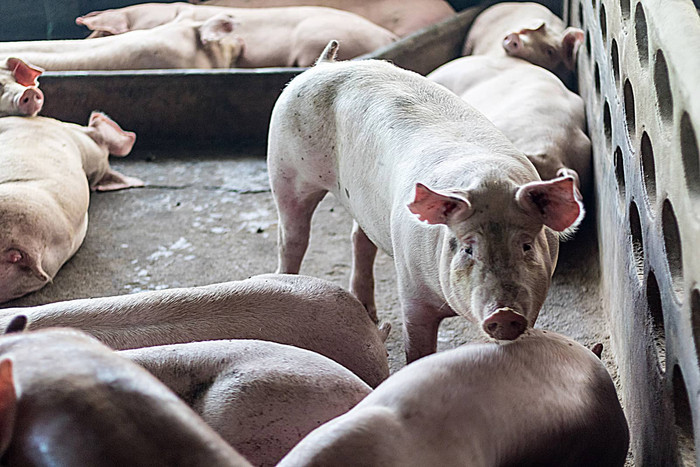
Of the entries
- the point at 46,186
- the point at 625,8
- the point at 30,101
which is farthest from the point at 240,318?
the point at 30,101

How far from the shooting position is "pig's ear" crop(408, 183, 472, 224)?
192 cm

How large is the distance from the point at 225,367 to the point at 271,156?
1256 millimetres

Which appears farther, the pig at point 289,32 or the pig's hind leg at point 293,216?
the pig at point 289,32

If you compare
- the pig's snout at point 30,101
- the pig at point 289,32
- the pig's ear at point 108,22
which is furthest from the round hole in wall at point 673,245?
the pig's ear at point 108,22

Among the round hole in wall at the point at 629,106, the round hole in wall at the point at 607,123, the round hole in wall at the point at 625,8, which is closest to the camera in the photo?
the round hole in wall at the point at 629,106

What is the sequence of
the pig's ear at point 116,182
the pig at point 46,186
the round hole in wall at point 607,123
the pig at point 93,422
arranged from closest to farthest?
the pig at point 93,422 < the round hole in wall at point 607,123 < the pig at point 46,186 < the pig's ear at point 116,182

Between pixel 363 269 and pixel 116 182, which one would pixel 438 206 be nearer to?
pixel 363 269

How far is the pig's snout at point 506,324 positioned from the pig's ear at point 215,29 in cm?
377

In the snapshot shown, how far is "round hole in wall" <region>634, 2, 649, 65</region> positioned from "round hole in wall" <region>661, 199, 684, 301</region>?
47cm

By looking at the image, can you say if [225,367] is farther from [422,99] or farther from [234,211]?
[234,211]

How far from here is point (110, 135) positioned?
445 centimetres

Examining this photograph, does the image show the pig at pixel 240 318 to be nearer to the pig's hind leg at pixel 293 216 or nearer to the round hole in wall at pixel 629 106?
the pig's hind leg at pixel 293 216

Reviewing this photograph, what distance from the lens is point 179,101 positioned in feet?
16.1

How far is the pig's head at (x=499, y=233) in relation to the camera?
1904 millimetres
